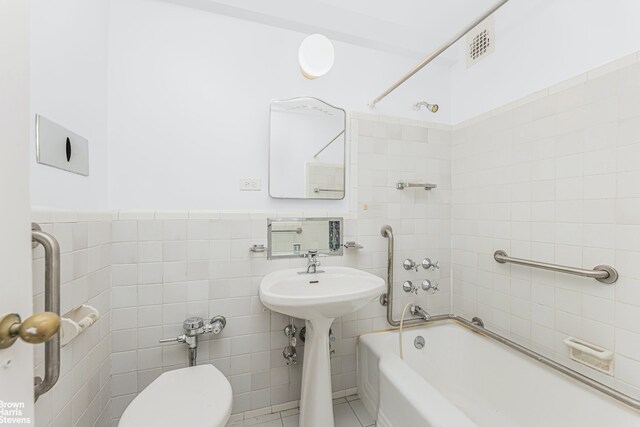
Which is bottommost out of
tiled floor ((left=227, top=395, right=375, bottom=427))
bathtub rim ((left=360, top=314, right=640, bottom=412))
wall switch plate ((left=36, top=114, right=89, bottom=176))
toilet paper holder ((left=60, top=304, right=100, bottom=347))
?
tiled floor ((left=227, top=395, right=375, bottom=427))

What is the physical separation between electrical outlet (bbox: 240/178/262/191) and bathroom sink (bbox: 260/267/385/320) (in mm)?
484

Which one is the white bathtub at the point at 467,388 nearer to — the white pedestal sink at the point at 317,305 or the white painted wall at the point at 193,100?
the white pedestal sink at the point at 317,305

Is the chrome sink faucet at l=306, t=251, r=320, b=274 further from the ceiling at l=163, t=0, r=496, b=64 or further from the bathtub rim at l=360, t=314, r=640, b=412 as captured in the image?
the ceiling at l=163, t=0, r=496, b=64

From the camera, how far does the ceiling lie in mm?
1393

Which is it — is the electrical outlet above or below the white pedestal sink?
above

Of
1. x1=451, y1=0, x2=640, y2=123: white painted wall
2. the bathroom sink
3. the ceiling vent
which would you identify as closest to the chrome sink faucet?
the bathroom sink

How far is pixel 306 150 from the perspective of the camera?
153cm

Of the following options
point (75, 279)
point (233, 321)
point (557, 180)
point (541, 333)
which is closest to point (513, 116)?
point (557, 180)

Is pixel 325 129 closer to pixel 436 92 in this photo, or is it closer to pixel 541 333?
pixel 436 92

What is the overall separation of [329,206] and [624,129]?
1327 mm

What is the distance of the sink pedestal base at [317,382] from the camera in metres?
1.23

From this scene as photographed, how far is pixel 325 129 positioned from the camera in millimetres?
1550

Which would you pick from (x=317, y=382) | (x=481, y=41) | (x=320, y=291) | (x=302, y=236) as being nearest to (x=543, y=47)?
(x=481, y=41)

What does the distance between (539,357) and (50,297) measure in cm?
188
